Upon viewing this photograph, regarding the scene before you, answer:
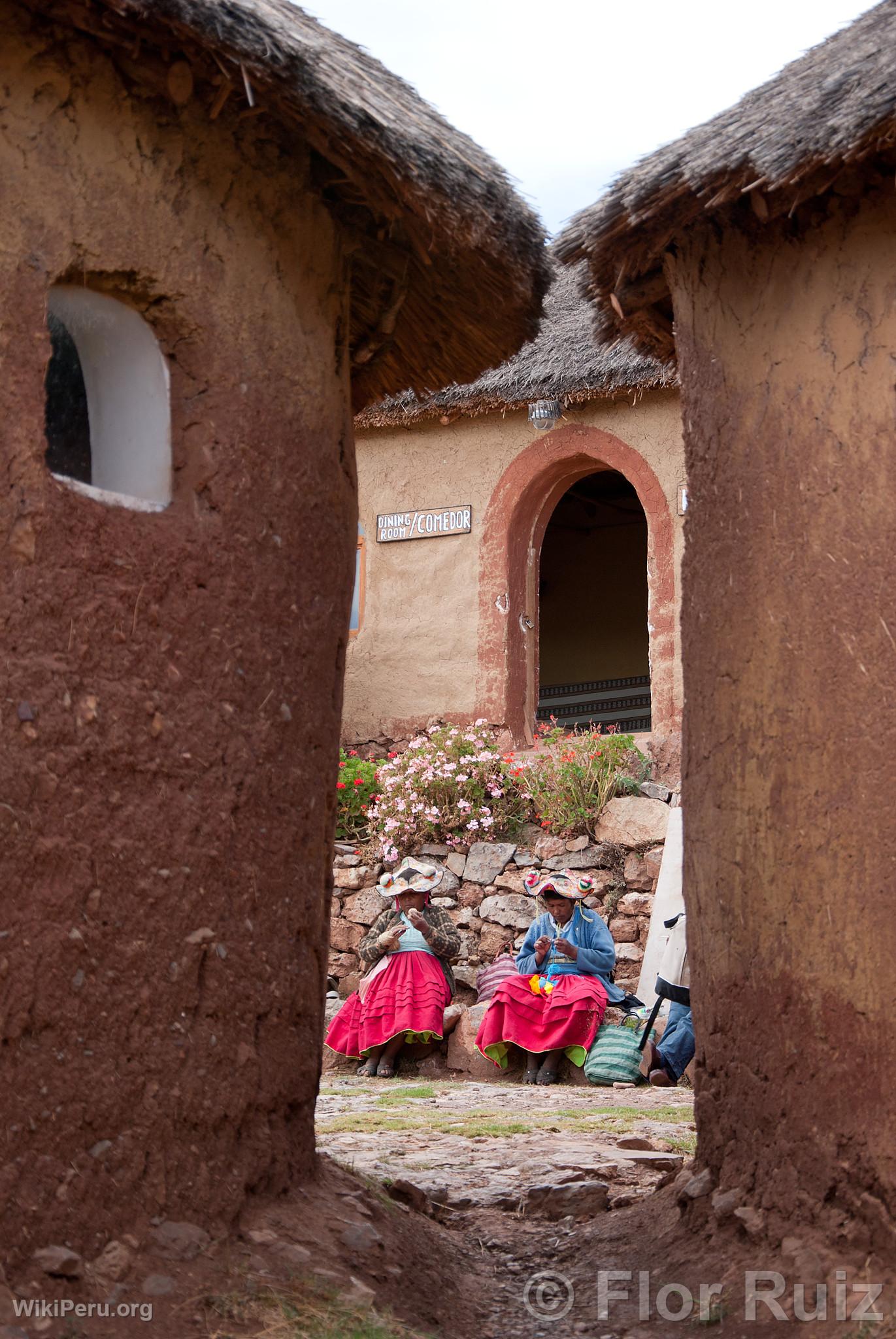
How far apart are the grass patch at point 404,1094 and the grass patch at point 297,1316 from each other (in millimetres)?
3813

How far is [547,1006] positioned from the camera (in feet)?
28.6

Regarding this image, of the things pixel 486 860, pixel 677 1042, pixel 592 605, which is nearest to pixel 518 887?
pixel 486 860

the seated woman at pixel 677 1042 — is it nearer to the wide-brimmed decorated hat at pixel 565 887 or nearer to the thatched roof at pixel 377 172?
Result: the wide-brimmed decorated hat at pixel 565 887

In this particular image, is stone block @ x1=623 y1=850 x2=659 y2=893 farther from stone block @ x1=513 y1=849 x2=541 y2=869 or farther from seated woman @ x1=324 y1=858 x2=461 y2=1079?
seated woman @ x1=324 y1=858 x2=461 y2=1079

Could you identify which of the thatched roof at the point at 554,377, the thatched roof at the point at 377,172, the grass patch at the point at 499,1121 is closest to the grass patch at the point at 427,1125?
the grass patch at the point at 499,1121

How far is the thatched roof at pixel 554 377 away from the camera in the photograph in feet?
36.4

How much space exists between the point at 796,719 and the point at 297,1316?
2.11 m

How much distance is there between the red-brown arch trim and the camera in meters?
11.4

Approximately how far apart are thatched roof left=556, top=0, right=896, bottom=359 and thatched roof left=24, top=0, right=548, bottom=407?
1.02 ft

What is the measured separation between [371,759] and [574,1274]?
7.39 metres

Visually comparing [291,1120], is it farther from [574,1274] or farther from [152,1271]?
[574,1274]

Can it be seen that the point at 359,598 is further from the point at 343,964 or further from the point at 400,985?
the point at 400,985

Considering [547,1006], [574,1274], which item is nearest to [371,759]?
[547,1006]

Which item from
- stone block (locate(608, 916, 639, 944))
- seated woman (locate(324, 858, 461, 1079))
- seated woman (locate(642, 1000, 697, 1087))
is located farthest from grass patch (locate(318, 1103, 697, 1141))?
stone block (locate(608, 916, 639, 944))
